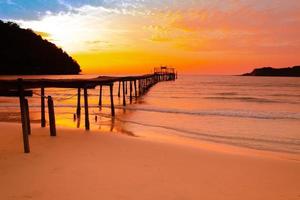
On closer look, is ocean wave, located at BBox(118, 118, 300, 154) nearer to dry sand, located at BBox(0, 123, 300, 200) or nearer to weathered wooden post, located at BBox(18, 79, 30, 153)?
dry sand, located at BBox(0, 123, 300, 200)

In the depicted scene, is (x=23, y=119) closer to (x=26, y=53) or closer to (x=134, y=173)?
(x=134, y=173)

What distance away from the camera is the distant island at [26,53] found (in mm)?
82688

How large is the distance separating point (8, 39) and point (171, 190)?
284ft

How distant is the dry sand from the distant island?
79.9 m

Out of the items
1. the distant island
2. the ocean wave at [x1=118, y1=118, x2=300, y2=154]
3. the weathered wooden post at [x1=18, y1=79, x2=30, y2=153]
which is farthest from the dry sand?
the distant island

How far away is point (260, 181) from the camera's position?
6.24 m

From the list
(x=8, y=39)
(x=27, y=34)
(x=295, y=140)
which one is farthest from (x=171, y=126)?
(x=27, y=34)

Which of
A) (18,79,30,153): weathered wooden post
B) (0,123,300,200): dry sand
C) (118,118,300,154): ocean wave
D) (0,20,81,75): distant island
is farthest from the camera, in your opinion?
(0,20,81,75): distant island

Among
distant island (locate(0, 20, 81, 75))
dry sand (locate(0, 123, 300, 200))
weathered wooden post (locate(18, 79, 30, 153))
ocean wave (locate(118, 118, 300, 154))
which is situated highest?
distant island (locate(0, 20, 81, 75))

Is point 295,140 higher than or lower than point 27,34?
lower

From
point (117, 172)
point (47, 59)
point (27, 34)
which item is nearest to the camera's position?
point (117, 172)

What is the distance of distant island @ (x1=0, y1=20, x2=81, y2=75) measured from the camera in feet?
271

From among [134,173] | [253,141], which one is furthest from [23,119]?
[253,141]

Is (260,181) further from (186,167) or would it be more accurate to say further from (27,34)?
(27,34)
